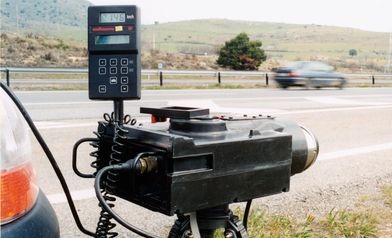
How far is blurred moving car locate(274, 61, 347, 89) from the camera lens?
21969mm

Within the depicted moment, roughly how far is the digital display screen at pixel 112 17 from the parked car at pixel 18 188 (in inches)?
21.9

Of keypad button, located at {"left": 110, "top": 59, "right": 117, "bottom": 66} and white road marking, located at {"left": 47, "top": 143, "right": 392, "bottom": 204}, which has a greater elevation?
keypad button, located at {"left": 110, "top": 59, "right": 117, "bottom": 66}

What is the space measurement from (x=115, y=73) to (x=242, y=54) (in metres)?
39.7

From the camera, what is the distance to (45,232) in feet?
→ 4.64

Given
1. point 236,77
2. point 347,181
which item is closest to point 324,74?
point 236,77

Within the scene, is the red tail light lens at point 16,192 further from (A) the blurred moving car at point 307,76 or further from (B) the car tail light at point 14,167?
(A) the blurred moving car at point 307,76

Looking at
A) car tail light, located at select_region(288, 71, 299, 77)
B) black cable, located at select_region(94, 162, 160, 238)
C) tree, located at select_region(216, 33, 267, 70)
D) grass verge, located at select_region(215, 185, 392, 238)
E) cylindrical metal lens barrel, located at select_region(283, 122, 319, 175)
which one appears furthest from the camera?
tree, located at select_region(216, 33, 267, 70)

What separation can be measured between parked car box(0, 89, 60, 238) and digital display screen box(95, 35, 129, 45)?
520mm

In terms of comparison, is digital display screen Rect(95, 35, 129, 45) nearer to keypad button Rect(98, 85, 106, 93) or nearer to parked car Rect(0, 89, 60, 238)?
keypad button Rect(98, 85, 106, 93)

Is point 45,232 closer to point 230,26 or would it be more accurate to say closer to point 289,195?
point 289,195

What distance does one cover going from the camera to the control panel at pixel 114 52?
6.38 feet

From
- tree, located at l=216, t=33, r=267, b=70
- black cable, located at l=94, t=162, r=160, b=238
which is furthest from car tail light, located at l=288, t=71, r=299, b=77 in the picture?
black cable, located at l=94, t=162, r=160, b=238

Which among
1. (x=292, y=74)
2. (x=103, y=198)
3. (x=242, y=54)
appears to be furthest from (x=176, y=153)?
(x=242, y=54)

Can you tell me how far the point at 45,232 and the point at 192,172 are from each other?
481 millimetres
